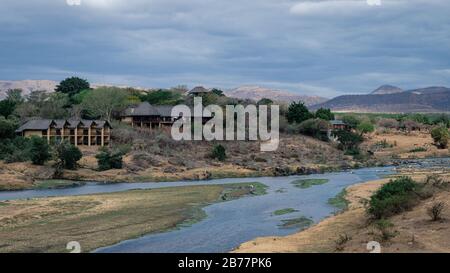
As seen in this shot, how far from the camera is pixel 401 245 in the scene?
2134 cm

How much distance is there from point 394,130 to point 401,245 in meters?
115

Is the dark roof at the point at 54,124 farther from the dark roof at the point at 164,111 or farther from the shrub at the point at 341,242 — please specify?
the shrub at the point at 341,242

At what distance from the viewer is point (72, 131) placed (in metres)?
75.2

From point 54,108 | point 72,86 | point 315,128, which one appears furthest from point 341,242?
point 72,86

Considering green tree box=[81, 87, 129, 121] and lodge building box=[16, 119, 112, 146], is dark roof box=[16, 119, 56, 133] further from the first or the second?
green tree box=[81, 87, 129, 121]

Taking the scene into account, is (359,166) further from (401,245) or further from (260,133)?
(401,245)

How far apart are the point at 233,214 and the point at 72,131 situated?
1788 inches

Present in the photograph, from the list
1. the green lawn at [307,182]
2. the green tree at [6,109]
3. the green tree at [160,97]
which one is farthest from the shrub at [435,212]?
the green tree at [160,97]

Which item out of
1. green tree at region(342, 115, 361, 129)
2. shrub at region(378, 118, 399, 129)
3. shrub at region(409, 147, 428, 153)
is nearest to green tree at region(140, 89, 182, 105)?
green tree at region(342, 115, 361, 129)

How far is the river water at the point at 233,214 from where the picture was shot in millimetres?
25750

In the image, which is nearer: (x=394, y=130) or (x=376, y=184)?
(x=376, y=184)

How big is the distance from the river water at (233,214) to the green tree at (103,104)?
128 ft

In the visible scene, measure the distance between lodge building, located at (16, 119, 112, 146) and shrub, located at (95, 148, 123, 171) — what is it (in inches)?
503
